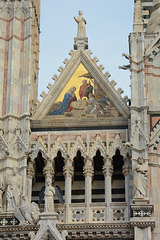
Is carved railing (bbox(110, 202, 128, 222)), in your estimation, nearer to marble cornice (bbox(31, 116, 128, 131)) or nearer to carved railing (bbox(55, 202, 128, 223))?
carved railing (bbox(55, 202, 128, 223))

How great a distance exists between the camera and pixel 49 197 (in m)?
21.2

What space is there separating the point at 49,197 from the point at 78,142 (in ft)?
6.40

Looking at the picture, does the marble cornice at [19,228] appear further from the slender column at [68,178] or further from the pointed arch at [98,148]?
Answer: the pointed arch at [98,148]

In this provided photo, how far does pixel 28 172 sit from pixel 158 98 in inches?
151

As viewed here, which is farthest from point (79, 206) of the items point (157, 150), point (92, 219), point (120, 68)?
point (120, 68)

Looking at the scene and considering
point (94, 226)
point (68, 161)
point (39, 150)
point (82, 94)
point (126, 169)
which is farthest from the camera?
point (82, 94)

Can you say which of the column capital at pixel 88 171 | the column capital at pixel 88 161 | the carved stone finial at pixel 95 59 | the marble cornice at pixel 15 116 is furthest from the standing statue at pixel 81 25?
the column capital at pixel 88 171

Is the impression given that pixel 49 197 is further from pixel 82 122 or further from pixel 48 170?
pixel 82 122

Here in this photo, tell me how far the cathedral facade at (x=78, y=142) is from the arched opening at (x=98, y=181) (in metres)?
0.03

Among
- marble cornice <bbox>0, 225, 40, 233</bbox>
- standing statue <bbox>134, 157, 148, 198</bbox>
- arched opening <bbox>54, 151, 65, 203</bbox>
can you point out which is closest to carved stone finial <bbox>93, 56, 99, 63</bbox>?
arched opening <bbox>54, 151, 65, 203</bbox>

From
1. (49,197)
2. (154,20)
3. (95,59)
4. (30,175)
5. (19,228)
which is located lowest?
(19,228)

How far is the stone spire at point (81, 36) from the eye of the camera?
81.8ft

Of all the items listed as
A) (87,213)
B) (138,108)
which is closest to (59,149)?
Answer: (87,213)

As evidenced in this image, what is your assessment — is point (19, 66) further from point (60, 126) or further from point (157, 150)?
point (157, 150)
